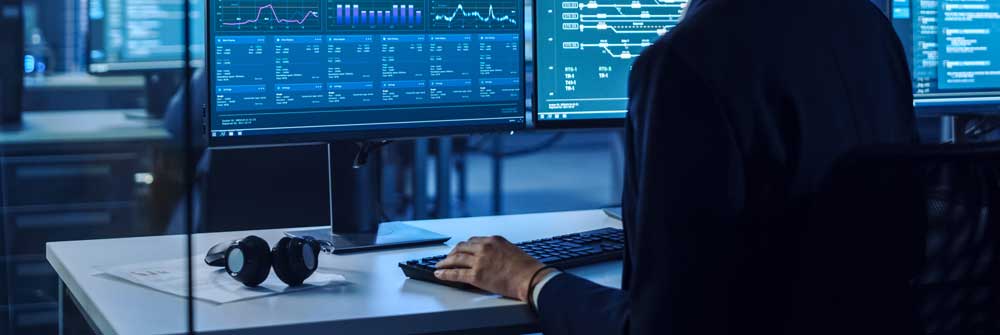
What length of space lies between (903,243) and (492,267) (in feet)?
1.95

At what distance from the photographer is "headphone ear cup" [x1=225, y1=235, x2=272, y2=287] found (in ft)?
5.10

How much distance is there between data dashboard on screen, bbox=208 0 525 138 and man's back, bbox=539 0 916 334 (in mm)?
700

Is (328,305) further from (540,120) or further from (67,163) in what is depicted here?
(67,163)

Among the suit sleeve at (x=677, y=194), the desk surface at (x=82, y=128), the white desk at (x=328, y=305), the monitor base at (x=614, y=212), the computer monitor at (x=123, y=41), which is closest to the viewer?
the suit sleeve at (x=677, y=194)

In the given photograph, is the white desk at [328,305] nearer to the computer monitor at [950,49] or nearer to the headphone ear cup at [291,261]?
the headphone ear cup at [291,261]

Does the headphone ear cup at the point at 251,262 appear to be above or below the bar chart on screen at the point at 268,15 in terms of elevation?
below

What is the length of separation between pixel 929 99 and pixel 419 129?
1.02m

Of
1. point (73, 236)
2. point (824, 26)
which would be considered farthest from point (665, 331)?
point (73, 236)

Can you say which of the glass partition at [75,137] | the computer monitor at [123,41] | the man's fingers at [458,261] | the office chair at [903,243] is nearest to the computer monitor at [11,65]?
the glass partition at [75,137]

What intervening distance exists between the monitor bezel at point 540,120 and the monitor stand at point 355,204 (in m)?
0.25

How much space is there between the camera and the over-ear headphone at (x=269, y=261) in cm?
155

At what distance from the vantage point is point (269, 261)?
1562mm

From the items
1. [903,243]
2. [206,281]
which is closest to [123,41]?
[206,281]

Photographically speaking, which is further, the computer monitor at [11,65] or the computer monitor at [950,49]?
the computer monitor at [11,65]
